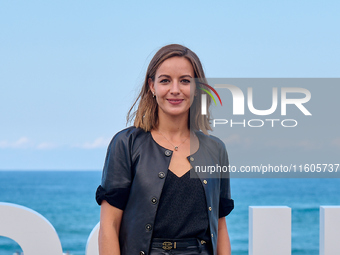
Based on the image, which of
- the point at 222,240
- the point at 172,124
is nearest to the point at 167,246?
the point at 222,240

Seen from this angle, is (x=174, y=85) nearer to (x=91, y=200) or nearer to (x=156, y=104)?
(x=156, y=104)

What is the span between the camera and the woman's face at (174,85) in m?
2.10

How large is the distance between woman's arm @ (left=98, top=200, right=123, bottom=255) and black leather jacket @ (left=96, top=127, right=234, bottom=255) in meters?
0.03

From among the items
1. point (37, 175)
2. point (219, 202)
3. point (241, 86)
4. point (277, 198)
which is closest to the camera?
point (219, 202)

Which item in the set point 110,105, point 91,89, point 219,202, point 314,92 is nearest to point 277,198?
point 110,105

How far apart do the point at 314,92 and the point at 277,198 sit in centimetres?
2344

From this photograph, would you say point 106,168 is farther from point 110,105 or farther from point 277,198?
point 110,105

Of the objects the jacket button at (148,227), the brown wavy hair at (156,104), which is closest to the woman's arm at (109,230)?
the jacket button at (148,227)

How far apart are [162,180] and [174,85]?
0.41 metres

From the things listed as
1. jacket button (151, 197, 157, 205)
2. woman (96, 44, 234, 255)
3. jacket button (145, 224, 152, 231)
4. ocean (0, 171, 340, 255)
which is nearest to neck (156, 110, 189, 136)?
woman (96, 44, 234, 255)

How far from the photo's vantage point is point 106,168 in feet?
6.90

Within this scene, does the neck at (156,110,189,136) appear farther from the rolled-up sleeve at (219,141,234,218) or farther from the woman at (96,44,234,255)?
the rolled-up sleeve at (219,141,234,218)

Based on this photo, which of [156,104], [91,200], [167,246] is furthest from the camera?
[91,200]

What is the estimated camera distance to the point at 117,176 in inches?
81.3
